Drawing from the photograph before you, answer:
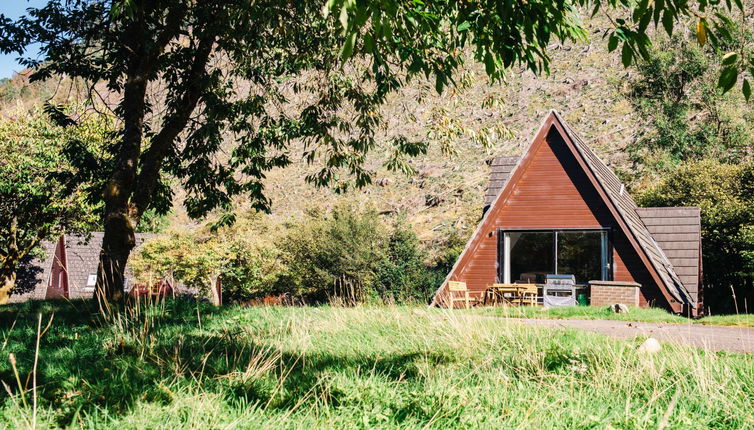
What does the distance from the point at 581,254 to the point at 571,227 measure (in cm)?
105

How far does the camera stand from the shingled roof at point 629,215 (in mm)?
16422

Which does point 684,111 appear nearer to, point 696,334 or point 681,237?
point 681,237

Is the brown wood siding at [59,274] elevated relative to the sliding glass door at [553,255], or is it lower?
lower

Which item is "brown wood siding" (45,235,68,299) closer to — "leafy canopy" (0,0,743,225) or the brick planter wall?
"leafy canopy" (0,0,743,225)

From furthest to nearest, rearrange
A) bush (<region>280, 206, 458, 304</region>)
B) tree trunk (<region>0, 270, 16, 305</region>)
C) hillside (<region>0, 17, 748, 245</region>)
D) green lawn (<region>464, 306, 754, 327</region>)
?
hillside (<region>0, 17, 748, 245</region>)
bush (<region>280, 206, 458, 304</region>)
tree trunk (<region>0, 270, 16, 305</region>)
green lawn (<region>464, 306, 754, 327</region>)

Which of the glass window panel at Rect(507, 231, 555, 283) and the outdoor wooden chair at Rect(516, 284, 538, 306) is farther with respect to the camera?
the glass window panel at Rect(507, 231, 555, 283)

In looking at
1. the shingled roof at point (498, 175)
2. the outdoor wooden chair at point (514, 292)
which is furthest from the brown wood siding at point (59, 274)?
the outdoor wooden chair at point (514, 292)

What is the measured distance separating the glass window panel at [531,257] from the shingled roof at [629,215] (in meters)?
1.78

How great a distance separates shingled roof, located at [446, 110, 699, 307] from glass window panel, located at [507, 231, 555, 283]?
1.78m

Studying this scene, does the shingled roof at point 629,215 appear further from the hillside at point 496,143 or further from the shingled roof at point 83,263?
the hillside at point 496,143

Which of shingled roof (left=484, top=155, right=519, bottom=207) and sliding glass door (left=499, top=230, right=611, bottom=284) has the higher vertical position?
shingled roof (left=484, top=155, right=519, bottom=207)

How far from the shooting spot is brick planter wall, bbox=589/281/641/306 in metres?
16.6

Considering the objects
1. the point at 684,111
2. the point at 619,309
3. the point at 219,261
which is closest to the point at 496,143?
the point at 684,111

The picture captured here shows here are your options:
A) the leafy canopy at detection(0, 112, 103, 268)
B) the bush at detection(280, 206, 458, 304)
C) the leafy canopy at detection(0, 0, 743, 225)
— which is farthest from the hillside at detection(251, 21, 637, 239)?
the leafy canopy at detection(0, 0, 743, 225)
